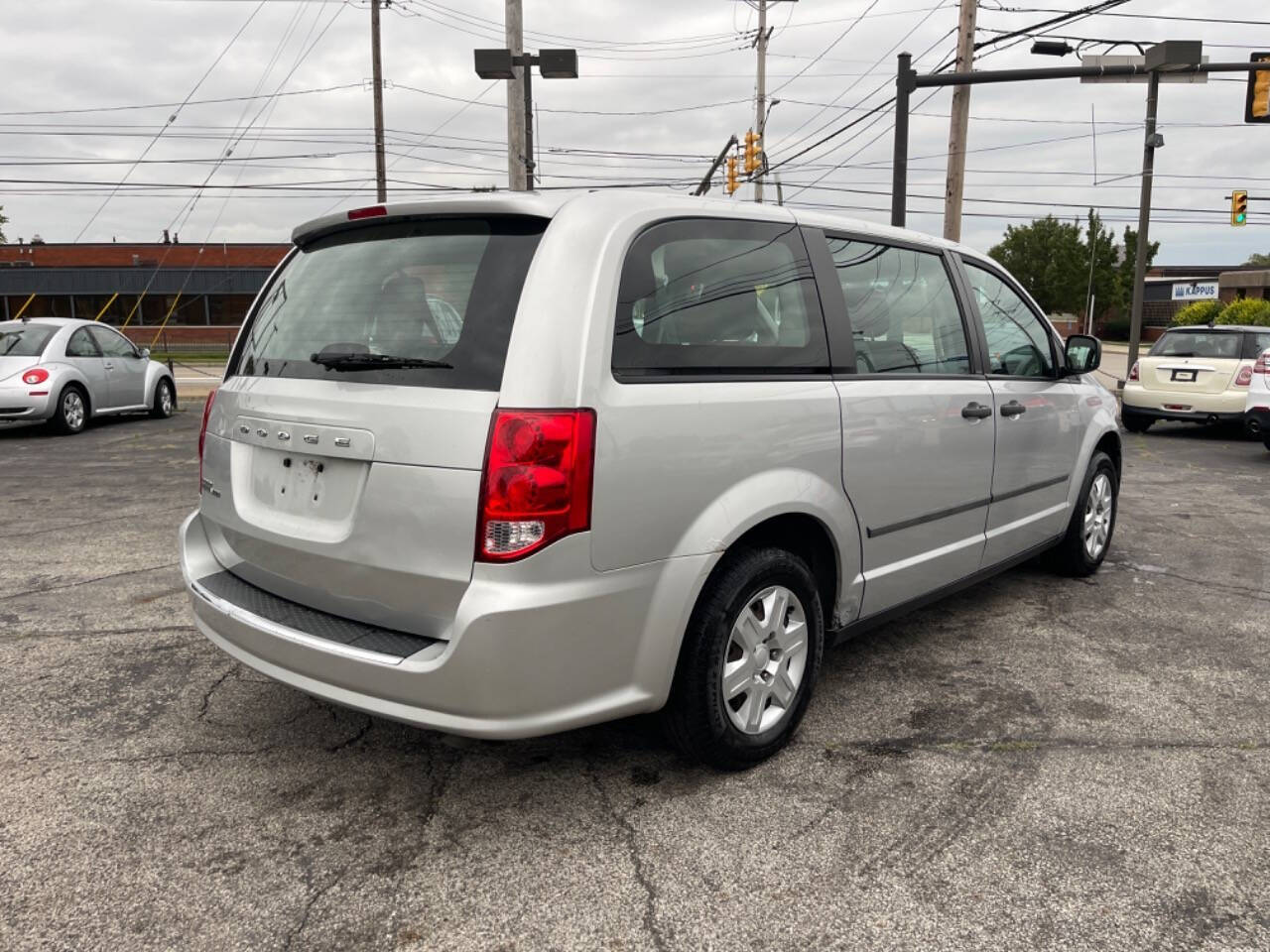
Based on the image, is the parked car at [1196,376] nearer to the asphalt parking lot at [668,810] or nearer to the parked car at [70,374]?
the asphalt parking lot at [668,810]

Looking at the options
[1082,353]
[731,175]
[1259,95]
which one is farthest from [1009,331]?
[731,175]

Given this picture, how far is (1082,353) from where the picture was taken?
201 inches

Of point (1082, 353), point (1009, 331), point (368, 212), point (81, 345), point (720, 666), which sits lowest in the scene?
point (720, 666)

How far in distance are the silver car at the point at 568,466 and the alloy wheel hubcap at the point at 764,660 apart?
0.03ft

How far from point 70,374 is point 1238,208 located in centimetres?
2508

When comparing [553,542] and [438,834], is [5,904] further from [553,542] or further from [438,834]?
[553,542]

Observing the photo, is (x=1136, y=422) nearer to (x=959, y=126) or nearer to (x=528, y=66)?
(x=959, y=126)

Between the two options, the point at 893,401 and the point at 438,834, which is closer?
the point at 438,834

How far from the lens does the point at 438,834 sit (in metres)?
2.75

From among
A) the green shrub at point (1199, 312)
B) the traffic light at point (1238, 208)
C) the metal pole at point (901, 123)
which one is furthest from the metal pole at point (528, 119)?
the green shrub at point (1199, 312)

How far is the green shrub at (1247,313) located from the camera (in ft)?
87.8

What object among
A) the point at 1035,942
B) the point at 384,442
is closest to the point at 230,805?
the point at 384,442

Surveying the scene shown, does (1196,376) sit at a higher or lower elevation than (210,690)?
higher

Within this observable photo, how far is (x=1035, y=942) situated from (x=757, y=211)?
2281 millimetres
